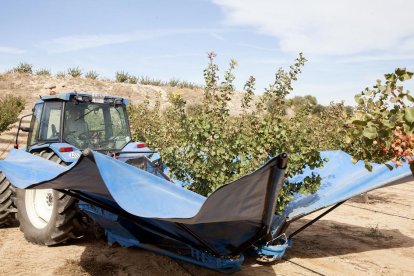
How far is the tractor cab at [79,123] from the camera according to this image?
18.7 ft

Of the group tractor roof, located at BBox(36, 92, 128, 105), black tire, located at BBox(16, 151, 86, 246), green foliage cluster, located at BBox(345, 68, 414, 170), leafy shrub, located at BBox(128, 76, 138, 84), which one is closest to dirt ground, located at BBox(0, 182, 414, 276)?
black tire, located at BBox(16, 151, 86, 246)

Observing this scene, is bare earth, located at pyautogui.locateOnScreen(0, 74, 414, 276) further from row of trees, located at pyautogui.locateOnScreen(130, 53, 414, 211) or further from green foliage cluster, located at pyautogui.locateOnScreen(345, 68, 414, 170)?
green foliage cluster, located at pyautogui.locateOnScreen(345, 68, 414, 170)

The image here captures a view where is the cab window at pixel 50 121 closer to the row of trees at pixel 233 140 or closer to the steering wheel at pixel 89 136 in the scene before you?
the steering wheel at pixel 89 136

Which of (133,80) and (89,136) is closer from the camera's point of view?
(89,136)

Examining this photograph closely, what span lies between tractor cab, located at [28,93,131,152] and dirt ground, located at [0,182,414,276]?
1.44 metres

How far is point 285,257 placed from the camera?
496 centimetres

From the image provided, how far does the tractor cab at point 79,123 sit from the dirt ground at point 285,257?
→ 1.44m

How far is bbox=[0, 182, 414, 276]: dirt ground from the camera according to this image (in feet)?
14.5

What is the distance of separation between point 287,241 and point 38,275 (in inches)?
110

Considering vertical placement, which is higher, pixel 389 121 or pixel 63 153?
pixel 389 121

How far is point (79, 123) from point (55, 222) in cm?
161

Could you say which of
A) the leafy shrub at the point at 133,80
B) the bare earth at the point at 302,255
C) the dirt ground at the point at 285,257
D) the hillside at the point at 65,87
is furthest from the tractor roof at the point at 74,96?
the leafy shrub at the point at 133,80

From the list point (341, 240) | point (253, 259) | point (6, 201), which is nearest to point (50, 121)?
point (6, 201)

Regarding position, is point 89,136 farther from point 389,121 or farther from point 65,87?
point 65,87
